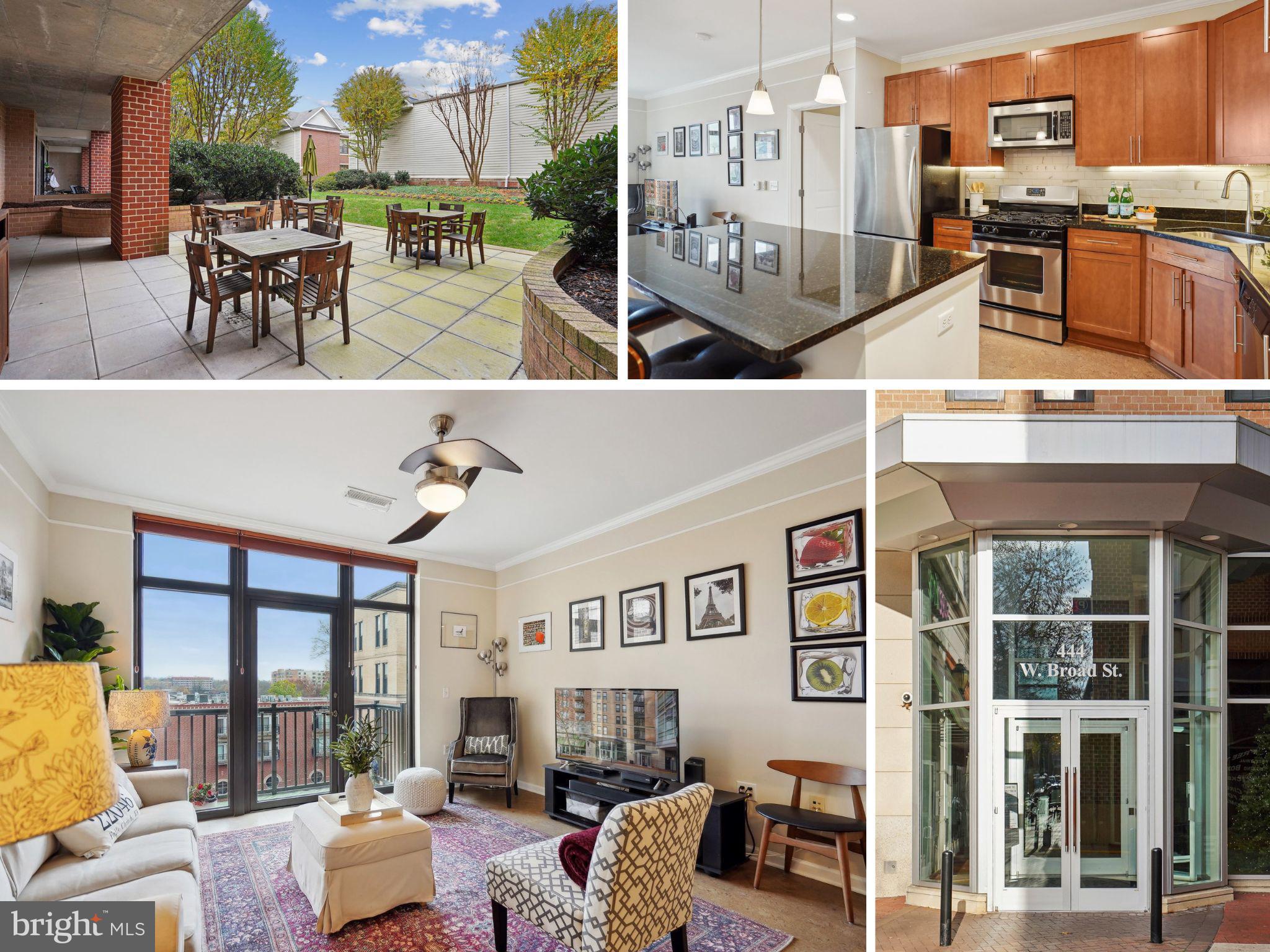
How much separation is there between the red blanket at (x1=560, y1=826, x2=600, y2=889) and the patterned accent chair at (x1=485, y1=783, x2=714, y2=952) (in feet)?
0.16

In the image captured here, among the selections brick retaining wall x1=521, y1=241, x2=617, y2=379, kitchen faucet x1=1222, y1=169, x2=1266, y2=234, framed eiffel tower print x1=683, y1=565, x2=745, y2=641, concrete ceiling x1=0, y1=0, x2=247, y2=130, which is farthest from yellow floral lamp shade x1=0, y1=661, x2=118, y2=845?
kitchen faucet x1=1222, y1=169, x2=1266, y2=234

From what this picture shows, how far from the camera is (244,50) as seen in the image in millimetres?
2693

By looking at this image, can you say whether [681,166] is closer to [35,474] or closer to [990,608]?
[990,608]

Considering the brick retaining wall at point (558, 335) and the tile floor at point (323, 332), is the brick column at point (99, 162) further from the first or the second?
the brick retaining wall at point (558, 335)

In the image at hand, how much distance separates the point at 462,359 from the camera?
2.97 meters

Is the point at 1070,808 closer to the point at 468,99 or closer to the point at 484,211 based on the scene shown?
the point at 484,211

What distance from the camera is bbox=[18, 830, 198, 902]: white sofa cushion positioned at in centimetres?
307

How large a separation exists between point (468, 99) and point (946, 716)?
476 cm

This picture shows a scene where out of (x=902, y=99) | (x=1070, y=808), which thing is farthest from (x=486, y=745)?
(x=902, y=99)

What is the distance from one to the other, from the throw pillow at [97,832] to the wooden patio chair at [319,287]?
80.9 inches

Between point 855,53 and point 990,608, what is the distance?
12.7 feet

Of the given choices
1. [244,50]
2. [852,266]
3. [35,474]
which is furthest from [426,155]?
[35,474]

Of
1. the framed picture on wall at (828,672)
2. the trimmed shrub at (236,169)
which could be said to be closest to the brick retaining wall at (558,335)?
the trimmed shrub at (236,169)

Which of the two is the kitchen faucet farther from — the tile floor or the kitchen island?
the tile floor
